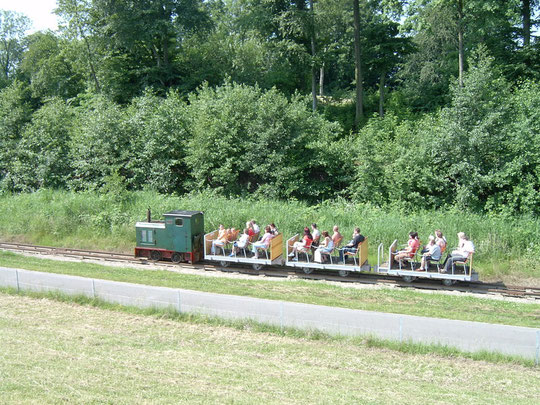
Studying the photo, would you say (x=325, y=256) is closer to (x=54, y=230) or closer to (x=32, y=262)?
(x=32, y=262)

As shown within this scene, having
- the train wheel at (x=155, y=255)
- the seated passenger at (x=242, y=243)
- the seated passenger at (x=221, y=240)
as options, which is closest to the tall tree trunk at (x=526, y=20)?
the seated passenger at (x=242, y=243)

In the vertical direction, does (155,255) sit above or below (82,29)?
below

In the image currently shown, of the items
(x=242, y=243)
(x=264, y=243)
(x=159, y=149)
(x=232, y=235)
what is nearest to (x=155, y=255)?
(x=232, y=235)

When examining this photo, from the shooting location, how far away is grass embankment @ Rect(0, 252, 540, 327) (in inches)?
548

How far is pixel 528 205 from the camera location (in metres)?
21.9

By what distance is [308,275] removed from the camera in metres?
18.6

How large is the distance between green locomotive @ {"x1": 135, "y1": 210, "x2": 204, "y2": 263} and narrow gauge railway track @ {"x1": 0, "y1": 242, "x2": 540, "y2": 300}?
37 centimetres

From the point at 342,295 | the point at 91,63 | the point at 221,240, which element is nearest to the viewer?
the point at 342,295

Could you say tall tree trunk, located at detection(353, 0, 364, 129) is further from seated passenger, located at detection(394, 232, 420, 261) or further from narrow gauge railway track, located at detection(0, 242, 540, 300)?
seated passenger, located at detection(394, 232, 420, 261)

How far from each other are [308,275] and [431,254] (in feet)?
15.3

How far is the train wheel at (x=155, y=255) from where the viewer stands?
2109 centimetres

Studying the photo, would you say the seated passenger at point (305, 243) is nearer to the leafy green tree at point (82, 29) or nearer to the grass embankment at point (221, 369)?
the grass embankment at point (221, 369)

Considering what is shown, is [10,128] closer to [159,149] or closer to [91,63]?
[91,63]

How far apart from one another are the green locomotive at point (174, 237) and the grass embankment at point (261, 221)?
8.12 ft
